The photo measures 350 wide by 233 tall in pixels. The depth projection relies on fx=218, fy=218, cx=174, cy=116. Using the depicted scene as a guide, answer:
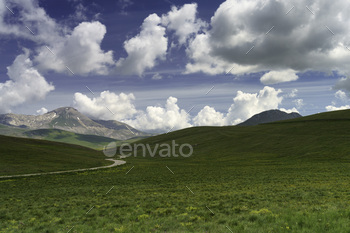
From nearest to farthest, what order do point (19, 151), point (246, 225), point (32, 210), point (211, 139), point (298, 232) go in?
point (298, 232)
point (246, 225)
point (32, 210)
point (19, 151)
point (211, 139)

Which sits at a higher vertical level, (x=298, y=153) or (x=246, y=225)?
(x=246, y=225)

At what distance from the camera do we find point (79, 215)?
19.2 m

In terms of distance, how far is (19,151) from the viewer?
89.6 meters

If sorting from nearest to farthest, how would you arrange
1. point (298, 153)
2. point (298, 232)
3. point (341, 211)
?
point (298, 232), point (341, 211), point (298, 153)

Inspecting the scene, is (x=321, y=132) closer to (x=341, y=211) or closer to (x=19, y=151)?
(x=341, y=211)

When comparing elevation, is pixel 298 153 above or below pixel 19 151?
below

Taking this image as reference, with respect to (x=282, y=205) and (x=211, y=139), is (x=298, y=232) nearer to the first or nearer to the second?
(x=282, y=205)

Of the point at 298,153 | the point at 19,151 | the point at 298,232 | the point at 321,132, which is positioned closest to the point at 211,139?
the point at 321,132

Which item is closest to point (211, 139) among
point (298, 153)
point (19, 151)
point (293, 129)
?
point (293, 129)

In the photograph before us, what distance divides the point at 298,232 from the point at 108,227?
11811mm

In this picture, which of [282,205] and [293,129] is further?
[293,129]

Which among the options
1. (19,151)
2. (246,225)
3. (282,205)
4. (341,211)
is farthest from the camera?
(19,151)

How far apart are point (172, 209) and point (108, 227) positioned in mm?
6299

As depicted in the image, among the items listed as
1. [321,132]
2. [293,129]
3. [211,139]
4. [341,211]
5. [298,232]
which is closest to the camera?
[298,232]
